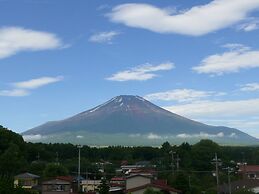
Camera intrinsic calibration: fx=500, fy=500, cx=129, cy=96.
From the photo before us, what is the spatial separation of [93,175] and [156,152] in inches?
1191

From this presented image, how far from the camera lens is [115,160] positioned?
78.6m

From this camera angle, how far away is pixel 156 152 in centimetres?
8219

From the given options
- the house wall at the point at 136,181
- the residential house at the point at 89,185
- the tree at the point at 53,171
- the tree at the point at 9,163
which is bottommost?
the residential house at the point at 89,185

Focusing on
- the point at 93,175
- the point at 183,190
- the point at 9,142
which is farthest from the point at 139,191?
the point at 9,142

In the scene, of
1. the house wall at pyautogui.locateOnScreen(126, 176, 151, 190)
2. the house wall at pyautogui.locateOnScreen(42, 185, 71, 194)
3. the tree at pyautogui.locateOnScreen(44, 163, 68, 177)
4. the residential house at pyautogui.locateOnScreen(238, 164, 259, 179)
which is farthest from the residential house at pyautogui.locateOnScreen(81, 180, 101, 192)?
the residential house at pyautogui.locateOnScreen(238, 164, 259, 179)

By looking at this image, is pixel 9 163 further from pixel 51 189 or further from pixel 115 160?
pixel 115 160

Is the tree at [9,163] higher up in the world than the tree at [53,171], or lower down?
higher up

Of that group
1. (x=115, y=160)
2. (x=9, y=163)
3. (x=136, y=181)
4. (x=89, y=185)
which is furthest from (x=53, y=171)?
(x=115, y=160)

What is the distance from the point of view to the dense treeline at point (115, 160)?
44.9 m

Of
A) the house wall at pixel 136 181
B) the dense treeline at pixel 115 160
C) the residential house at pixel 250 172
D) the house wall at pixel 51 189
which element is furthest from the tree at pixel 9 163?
the residential house at pixel 250 172

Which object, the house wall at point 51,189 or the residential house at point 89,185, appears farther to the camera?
the residential house at point 89,185

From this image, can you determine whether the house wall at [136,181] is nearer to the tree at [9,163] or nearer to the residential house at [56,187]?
the residential house at [56,187]

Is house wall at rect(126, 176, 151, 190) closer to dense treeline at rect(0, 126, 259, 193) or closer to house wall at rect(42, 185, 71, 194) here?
dense treeline at rect(0, 126, 259, 193)

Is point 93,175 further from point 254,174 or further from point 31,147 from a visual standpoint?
point 254,174
